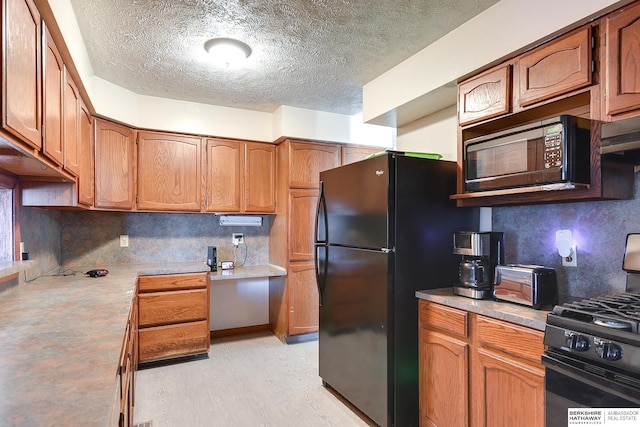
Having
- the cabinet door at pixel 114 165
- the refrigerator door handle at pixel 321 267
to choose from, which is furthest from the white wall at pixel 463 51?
the cabinet door at pixel 114 165

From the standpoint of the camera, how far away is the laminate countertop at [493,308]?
4.88 feet

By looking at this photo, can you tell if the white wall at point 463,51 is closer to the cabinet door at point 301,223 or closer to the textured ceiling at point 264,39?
the textured ceiling at point 264,39

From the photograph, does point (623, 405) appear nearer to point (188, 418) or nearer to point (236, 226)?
point (188, 418)

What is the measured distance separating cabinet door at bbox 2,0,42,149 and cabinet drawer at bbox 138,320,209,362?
81.6 inches

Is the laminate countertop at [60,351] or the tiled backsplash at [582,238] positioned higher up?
the tiled backsplash at [582,238]

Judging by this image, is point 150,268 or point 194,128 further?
point 194,128

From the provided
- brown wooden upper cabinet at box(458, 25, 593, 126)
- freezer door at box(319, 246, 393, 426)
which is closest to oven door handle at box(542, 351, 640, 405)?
freezer door at box(319, 246, 393, 426)

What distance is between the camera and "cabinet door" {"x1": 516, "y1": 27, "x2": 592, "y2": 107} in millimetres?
1539

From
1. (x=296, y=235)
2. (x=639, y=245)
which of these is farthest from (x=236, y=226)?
(x=639, y=245)

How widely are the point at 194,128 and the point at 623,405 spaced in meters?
3.56

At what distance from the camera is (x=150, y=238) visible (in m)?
3.62

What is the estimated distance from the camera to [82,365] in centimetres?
102

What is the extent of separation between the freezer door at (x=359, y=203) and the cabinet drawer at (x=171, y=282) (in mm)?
1341

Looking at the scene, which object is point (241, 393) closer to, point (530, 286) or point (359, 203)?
point (359, 203)
